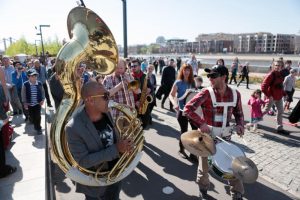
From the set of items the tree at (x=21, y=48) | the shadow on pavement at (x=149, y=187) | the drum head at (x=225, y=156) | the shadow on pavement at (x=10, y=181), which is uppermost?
the tree at (x=21, y=48)

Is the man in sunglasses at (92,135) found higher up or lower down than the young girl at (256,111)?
higher up

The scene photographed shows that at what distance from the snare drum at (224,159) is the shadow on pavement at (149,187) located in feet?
3.81

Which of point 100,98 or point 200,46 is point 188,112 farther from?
point 200,46

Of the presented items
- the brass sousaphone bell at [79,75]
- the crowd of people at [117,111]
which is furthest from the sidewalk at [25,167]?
the brass sousaphone bell at [79,75]

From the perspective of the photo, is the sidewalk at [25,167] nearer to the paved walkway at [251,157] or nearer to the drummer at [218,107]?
the paved walkway at [251,157]

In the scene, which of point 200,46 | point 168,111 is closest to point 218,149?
point 168,111

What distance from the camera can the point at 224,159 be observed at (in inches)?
115

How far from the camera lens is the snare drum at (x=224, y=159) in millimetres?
2867

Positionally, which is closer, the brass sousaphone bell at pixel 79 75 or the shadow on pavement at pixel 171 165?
the brass sousaphone bell at pixel 79 75

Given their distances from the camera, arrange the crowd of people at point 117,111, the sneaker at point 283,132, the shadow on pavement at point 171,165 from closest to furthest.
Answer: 1. the crowd of people at point 117,111
2. the shadow on pavement at point 171,165
3. the sneaker at point 283,132

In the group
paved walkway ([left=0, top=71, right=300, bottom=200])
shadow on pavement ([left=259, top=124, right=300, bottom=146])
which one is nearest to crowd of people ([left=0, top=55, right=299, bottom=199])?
shadow on pavement ([left=259, top=124, right=300, bottom=146])

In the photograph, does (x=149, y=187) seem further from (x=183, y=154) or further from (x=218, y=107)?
(x=218, y=107)

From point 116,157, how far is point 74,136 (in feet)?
1.39

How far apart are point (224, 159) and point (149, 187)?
179 centimetres
